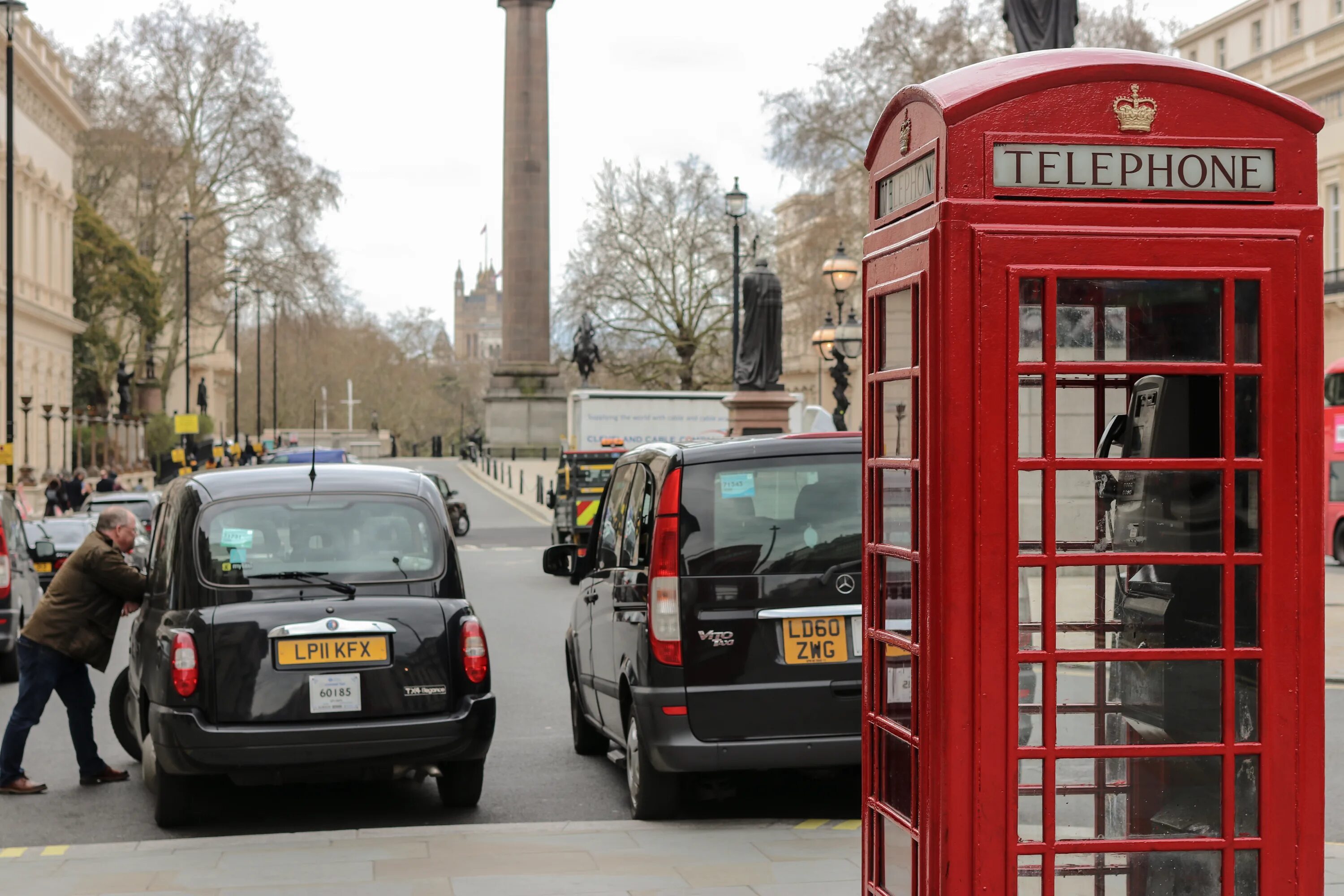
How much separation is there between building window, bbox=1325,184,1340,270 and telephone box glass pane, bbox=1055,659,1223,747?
2064 inches

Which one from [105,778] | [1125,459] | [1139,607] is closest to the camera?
[1125,459]

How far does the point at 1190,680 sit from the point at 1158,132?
1.23 metres

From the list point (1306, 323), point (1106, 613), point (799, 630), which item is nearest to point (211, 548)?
point (799, 630)

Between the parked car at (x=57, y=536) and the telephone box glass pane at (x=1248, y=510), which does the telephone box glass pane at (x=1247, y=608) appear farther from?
the parked car at (x=57, y=536)

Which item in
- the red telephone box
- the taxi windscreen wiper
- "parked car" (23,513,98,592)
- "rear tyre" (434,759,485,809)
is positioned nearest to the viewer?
the red telephone box

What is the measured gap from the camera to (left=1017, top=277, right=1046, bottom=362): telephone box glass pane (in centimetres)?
382

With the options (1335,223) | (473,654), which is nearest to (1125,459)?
(473,654)

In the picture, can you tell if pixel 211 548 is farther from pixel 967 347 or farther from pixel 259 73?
pixel 259 73

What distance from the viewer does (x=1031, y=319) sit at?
151 inches

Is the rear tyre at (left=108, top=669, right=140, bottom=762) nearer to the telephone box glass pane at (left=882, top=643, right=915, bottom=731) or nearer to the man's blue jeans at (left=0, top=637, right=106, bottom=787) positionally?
the man's blue jeans at (left=0, top=637, right=106, bottom=787)

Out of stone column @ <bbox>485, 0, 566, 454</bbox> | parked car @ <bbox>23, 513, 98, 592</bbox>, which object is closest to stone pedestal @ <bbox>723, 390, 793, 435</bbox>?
parked car @ <bbox>23, 513, 98, 592</bbox>

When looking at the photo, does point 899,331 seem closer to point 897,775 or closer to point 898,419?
point 898,419

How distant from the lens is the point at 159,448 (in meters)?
72.2

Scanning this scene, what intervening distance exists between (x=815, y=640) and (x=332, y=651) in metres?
2.21
